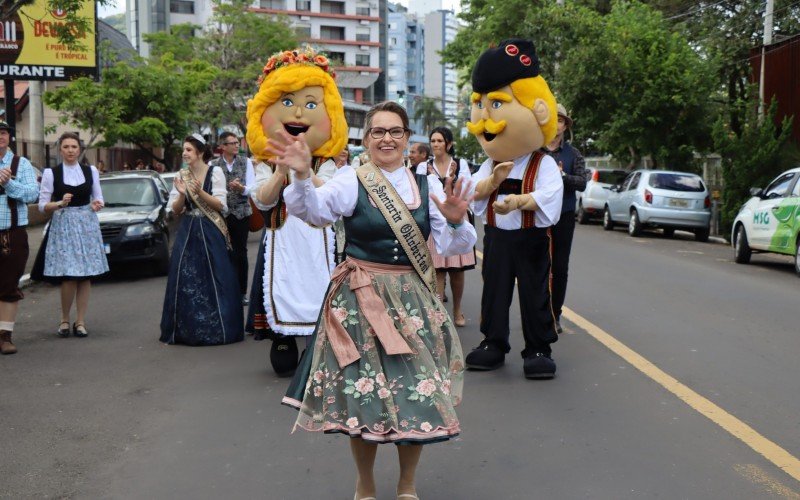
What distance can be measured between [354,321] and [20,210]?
18.1ft

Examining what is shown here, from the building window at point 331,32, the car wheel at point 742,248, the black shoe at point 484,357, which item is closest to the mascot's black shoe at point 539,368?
the black shoe at point 484,357

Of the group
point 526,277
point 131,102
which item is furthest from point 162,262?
point 131,102

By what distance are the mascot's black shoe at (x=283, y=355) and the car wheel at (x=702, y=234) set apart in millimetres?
16671

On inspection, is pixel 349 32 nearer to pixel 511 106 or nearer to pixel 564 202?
pixel 564 202

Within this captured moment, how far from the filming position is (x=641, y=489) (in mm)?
4906

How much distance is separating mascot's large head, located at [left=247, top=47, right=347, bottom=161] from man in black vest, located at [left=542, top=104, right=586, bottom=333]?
8.15 feet

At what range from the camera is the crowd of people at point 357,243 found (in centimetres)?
439

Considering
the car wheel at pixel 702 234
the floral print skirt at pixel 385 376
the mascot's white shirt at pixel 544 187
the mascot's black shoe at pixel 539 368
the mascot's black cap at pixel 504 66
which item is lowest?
the car wheel at pixel 702 234

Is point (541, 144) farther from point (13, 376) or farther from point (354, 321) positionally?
point (13, 376)

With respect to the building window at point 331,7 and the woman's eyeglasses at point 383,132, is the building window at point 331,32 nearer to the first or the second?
the building window at point 331,7

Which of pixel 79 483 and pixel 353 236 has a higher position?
pixel 353 236

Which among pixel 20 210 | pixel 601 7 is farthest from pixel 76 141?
pixel 601 7

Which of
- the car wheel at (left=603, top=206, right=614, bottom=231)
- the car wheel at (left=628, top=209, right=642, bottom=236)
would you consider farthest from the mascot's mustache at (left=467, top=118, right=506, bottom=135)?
the car wheel at (left=603, top=206, right=614, bottom=231)

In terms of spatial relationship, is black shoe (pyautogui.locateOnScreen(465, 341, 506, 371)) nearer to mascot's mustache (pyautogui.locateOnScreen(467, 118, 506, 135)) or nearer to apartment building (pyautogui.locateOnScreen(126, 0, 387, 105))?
mascot's mustache (pyautogui.locateOnScreen(467, 118, 506, 135))
